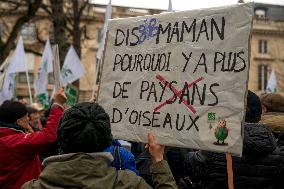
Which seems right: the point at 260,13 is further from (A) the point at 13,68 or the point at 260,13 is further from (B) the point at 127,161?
(B) the point at 127,161

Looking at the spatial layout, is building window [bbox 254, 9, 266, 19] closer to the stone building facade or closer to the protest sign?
the stone building facade

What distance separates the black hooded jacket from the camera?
10.4 ft

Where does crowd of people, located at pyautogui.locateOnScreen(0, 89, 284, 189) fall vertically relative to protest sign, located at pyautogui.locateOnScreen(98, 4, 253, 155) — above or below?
below

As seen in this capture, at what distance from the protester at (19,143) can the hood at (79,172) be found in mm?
1432

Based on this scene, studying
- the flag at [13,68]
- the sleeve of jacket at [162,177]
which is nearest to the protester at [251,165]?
the sleeve of jacket at [162,177]

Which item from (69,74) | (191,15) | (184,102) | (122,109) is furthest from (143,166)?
(69,74)

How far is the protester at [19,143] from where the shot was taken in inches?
150

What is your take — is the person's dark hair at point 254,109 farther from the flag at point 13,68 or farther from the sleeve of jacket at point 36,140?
the flag at point 13,68

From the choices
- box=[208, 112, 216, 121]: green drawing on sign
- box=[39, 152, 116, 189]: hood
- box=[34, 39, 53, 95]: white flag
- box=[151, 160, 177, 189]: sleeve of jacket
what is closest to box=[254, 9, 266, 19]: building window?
box=[34, 39, 53, 95]: white flag

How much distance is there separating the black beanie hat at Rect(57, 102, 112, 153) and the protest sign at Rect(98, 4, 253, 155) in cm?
72

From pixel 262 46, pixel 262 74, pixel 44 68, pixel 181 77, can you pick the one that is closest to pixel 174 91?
pixel 181 77

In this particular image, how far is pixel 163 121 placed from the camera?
3.24 metres

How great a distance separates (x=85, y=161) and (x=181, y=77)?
1090 mm

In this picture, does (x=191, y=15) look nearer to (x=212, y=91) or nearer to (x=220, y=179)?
(x=212, y=91)
